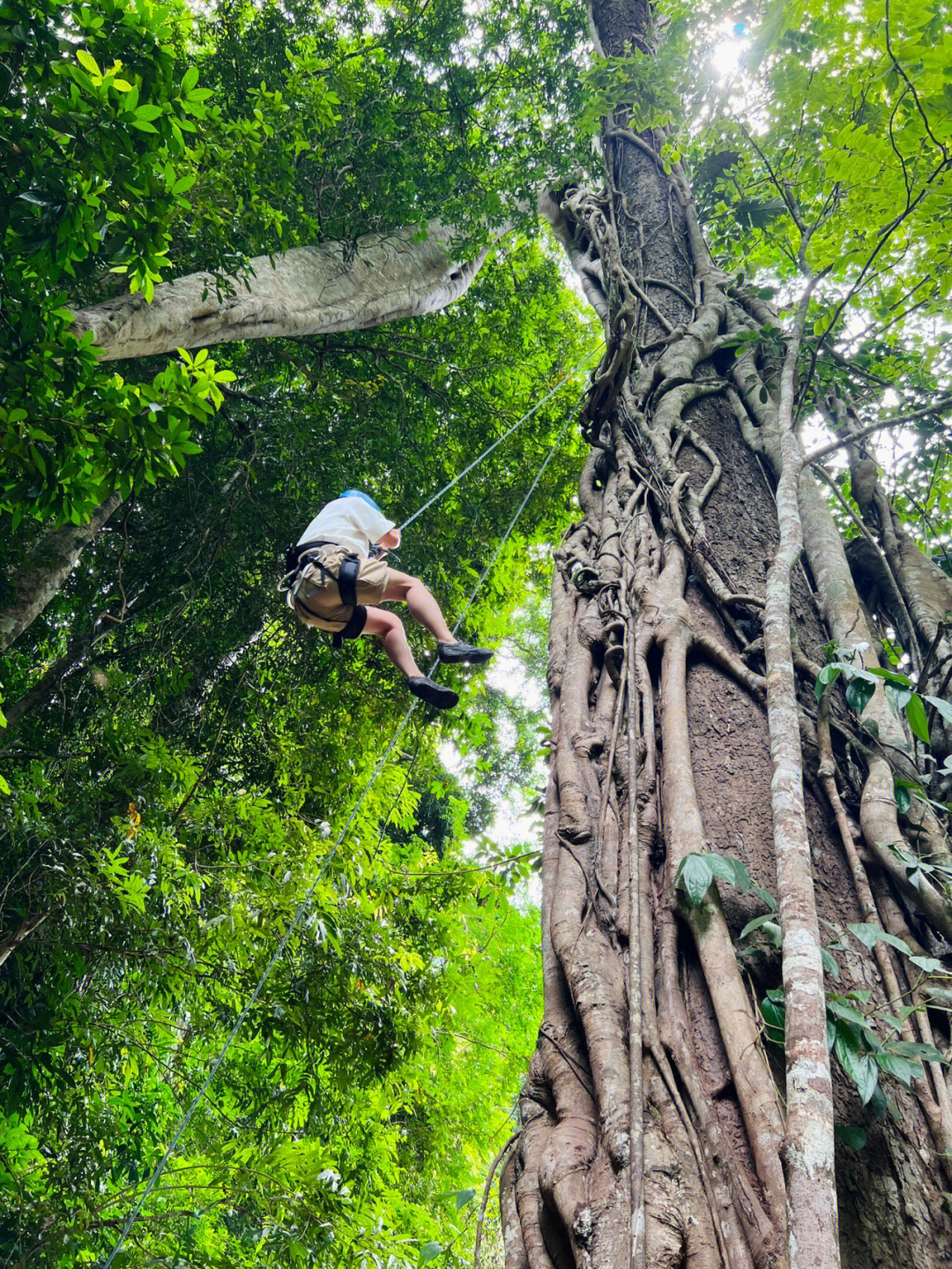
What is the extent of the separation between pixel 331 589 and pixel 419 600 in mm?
369

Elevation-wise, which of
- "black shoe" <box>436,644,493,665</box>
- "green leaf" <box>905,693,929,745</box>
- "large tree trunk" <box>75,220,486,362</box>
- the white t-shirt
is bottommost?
"green leaf" <box>905,693,929,745</box>

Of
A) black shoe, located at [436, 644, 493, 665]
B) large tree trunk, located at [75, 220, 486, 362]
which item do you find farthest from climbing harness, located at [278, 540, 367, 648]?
large tree trunk, located at [75, 220, 486, 362]

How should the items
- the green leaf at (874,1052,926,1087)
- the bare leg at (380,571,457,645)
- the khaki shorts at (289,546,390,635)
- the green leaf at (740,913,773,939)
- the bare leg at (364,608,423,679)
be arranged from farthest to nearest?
the bare leg at (364,608,423,679), the bare leg at (380,571,457,645), the khaki shorts at (289,546,390,635), the green leaf at (740,913,773,939), the green leaf at (874,1052,926,1087)

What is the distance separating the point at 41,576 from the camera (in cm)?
301

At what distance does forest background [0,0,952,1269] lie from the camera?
2.36 metres

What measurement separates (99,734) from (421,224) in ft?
10.6

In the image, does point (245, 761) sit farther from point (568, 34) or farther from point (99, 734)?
point (568, 34)

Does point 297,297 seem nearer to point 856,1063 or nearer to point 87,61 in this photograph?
point 87,61

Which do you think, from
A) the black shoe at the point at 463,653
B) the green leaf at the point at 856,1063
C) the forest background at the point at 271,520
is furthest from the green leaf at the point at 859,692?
the black shoe at the point at 463,653

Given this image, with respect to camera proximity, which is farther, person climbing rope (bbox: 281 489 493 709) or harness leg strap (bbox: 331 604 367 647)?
harness leg strap (bbox: 331 604 367 647)

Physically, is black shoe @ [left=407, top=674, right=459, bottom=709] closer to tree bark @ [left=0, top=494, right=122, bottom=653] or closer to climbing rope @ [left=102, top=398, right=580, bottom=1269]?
climbing rope @ [left=102, top=398, right=580, bottom=1269]

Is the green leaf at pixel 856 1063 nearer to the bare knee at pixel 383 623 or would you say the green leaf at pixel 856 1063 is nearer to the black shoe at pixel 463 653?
the black shoe at pixel 463 653

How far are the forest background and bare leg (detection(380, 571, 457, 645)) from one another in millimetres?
1006

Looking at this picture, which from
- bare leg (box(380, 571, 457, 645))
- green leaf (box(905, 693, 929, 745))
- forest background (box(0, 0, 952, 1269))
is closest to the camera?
green leaf (box(905, 693, 929, 745))
